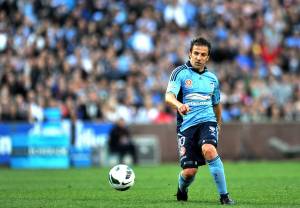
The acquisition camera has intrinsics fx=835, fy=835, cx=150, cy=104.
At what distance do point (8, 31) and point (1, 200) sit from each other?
55.5ft

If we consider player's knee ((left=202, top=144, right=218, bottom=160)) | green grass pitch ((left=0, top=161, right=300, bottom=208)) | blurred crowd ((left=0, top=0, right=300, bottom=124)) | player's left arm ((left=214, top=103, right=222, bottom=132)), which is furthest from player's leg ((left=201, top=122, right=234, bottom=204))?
blurred crowd ((left=0, top=0, right=300, bottom=124))

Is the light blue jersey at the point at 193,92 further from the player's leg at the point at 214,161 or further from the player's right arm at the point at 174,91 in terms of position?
the player's leg at the point at 214,161

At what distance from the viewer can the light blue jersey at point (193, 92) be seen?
11.7 m

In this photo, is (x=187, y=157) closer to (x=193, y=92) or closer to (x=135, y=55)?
(x=193, y=92)

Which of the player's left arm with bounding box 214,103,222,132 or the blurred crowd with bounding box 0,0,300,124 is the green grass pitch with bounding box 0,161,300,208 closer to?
the player's left arm with bounding box 214,103,222,132

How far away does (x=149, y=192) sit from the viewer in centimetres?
1417

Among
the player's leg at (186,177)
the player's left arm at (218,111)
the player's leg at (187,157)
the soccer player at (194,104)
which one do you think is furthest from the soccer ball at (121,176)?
the player's left arm at (218,111)

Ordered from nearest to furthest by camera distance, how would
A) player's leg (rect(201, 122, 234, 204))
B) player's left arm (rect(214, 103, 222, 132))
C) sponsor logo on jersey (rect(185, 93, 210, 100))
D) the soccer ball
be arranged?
player's leg (rect(201, 122, 234, 204)), sponsor logo on jersey (rect(185, 93, 210, 100)), player's left arm (rect(214, 103, 222, 132)), the soccer ball

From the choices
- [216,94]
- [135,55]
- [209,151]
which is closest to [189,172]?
[209,151]

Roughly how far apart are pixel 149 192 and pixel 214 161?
3.20 meters

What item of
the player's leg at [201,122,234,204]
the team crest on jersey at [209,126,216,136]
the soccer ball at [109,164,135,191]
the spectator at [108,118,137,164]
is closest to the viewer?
the player's leg at [201,122,234,204]

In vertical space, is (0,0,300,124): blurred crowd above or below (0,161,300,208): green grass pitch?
above

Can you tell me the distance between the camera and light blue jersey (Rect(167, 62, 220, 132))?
38.3 ft

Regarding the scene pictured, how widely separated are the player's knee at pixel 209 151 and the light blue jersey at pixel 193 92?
48cm
